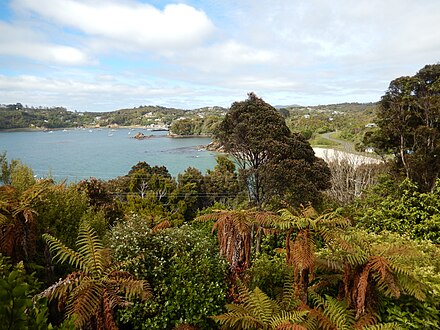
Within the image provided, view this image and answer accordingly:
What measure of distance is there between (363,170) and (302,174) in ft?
31.0

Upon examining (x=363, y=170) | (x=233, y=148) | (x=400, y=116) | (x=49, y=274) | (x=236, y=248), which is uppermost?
(x=400, y=116)

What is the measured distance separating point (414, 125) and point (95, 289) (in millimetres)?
12541

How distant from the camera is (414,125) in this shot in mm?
11594

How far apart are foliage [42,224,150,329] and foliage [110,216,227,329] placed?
214 mm

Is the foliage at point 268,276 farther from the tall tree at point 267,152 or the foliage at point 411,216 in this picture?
the tall tree at point 267,152

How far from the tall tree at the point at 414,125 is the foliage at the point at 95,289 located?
34.9 ft

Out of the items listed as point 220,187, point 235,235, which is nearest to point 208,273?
point 235,235

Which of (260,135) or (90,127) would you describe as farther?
(90,127)

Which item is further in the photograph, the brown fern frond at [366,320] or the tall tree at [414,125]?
the tall tree at [414,125]

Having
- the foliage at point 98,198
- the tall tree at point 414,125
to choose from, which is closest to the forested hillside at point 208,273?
the foliage at point 98,198

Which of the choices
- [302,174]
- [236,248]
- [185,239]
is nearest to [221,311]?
[236,248]

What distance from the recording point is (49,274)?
3.92 meters

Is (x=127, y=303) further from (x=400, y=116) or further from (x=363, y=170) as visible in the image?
(x=363, y=170)

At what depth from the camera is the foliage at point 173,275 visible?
3.31 m
